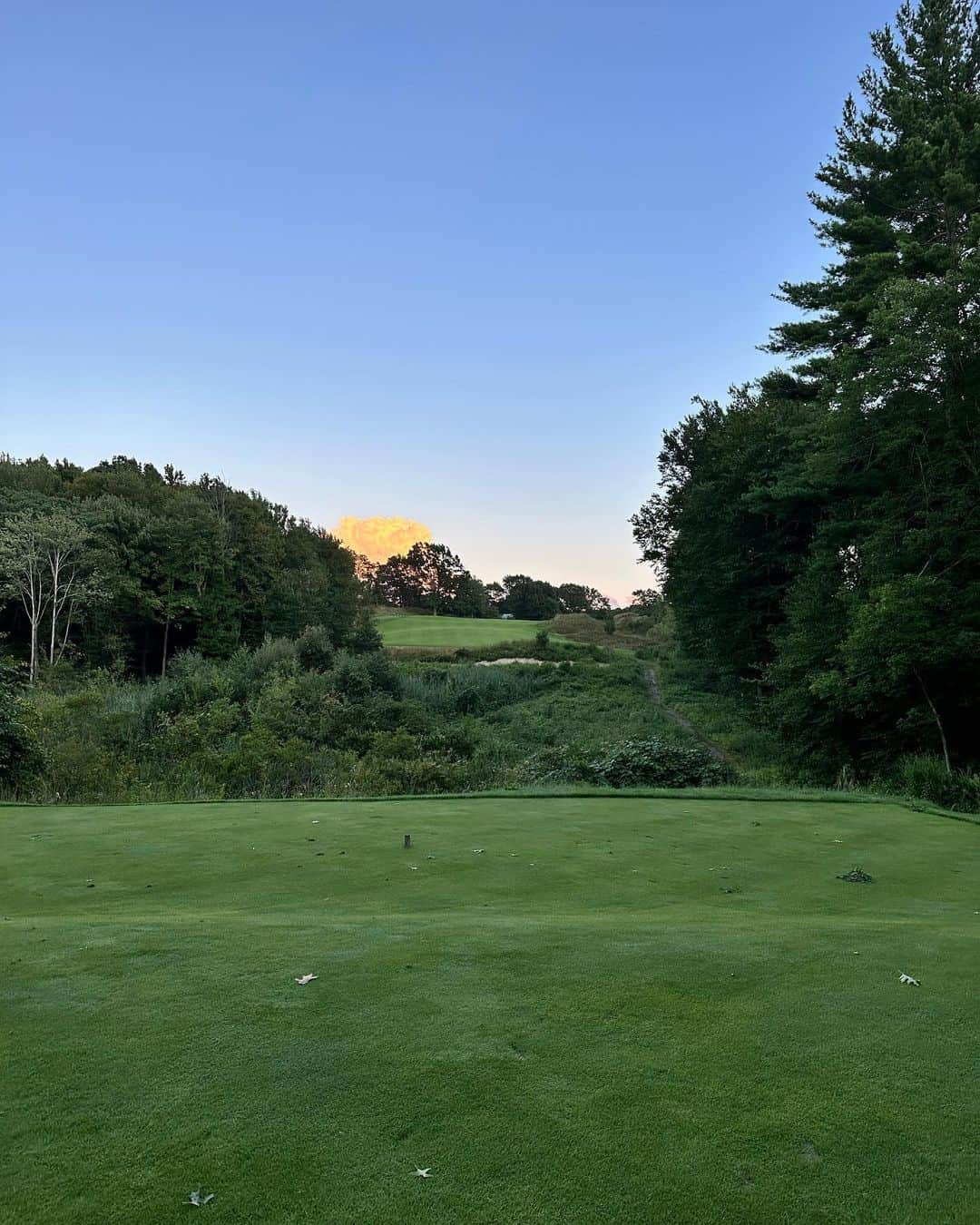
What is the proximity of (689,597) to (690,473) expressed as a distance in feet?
26.9

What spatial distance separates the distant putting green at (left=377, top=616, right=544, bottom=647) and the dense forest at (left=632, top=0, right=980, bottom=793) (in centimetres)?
3055

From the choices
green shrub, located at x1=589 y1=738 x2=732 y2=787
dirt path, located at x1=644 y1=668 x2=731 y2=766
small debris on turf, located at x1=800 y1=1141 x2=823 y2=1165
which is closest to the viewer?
small debris on turf, located at x1=800 y1=1141 x2=823 y2=1165

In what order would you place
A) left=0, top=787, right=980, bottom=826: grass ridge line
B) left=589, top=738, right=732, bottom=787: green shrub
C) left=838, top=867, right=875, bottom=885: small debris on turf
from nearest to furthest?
left=838, top=867, right=875, bottom=885: small debris on turf → left=0, top=787, right=980, bottom=826: grass ridge line → left=589, top=738, right=732, bottom=787: green shrub

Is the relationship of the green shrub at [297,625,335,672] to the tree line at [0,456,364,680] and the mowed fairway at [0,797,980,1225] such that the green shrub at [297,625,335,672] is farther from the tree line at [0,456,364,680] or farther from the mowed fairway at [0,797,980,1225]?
the mowed fairway at [0,797,980,1225]

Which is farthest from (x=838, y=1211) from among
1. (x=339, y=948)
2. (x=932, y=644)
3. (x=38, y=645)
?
(x=38, y=645)

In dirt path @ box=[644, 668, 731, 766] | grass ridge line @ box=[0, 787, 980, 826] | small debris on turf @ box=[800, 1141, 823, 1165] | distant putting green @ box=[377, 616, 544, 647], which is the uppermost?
distant putting green @ box=[377, 616, 544, 647]

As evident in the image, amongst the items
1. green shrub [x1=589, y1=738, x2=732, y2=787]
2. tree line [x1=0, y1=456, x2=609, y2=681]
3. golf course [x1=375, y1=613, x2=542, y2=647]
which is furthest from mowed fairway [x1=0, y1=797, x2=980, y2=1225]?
golf course [x1=375, y1=613, x2=542, y2=647]

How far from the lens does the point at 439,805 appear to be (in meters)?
8.61

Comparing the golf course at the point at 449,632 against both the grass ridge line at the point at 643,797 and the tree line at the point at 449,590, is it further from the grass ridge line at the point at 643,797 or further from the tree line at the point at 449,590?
the grass ridge line at the point at 643,797

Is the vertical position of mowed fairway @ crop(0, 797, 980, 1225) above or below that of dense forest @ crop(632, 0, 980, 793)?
below

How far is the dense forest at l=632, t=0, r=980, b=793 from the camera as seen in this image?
41.5ft

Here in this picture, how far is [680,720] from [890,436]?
12.8m

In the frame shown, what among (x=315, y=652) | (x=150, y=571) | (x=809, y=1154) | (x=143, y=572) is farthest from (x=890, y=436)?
(x=150, y=571)

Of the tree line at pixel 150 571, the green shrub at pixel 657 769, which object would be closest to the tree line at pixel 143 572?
the tree line at pixel 150 571
